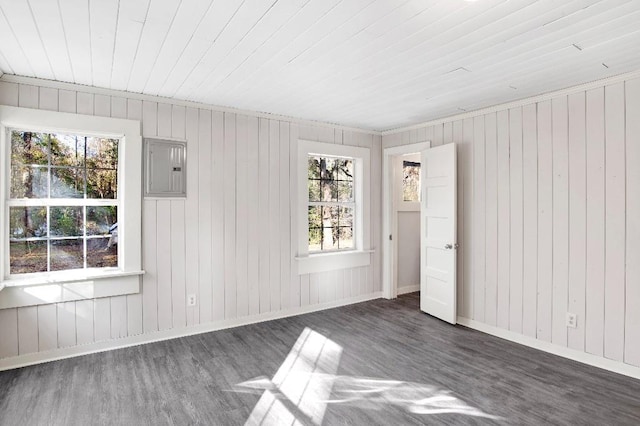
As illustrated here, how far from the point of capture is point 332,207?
4949mm

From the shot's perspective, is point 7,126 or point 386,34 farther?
point 7,126

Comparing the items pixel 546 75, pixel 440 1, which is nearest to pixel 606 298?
pixel 546 75

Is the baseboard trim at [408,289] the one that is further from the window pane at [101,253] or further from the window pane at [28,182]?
the window pane at [28,182]

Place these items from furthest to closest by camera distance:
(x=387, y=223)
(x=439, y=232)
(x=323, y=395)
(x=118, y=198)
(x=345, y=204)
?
1. (x=387, y=223)
2. (x=345, y=204)
3. (x=439, y=232)
4. (x=118, y=198)
5. (x=323, y=395)

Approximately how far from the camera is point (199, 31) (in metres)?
2.21

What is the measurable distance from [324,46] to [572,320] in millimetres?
3218

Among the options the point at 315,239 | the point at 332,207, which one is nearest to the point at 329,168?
the point at 332,207

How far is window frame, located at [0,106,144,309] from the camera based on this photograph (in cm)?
297

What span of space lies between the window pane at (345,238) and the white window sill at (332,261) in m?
0.14

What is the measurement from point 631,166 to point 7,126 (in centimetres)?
519

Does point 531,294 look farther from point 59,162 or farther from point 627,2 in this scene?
point 59,162

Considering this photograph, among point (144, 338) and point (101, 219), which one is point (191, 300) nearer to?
point (144, 338)

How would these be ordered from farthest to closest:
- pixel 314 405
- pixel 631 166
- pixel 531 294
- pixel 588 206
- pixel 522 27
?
1. pixel 531 294
2. pixel 588 206
3. pixel 631 166
4. pixel 314 405
5. pixel 522 27

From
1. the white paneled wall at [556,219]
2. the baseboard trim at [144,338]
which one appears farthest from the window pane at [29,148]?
the white paneled wall at [556,219]
